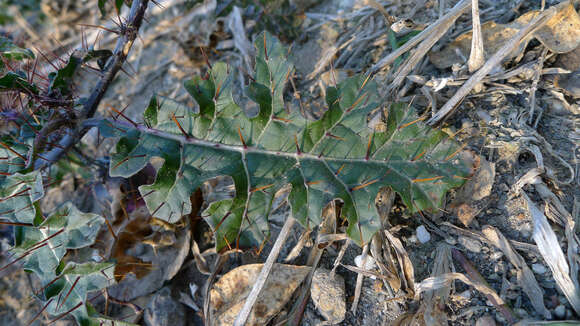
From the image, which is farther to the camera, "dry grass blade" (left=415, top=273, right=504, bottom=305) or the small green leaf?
the small green leaf

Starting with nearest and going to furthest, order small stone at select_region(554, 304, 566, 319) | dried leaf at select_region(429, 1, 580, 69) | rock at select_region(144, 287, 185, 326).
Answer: small stone at select_region(554, 304, 566, 319)
dried leaf at select_region(429, 1, 580, 69)
rock at select_region(144, 287, 185, 326)

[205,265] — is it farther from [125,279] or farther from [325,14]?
[325,14]

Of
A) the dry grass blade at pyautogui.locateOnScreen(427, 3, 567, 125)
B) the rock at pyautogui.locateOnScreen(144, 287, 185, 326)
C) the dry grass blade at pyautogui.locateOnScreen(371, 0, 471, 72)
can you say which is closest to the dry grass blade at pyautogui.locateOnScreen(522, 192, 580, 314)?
the dry grass blade at pyautogui.locateOnScreen(427, 3, 567, 125)

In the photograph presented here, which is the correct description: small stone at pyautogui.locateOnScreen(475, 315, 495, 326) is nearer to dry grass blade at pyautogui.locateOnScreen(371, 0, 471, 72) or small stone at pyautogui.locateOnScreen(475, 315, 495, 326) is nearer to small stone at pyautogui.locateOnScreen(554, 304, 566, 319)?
small stone at pyautogui.locateOnScreen(554, 304, 566, 319)

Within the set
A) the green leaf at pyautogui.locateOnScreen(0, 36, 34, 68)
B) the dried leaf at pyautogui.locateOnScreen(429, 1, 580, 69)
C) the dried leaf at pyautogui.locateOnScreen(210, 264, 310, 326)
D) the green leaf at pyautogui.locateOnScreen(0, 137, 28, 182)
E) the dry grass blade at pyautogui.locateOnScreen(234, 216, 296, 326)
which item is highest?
the green leaf at pyautogui.locateOnScreen(0, 36, 34, 68)

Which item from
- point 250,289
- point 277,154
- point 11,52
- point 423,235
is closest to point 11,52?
point 11,52

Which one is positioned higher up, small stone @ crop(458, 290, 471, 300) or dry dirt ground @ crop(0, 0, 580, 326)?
dry dirt ground @ crop(0, 0, 580, 326)

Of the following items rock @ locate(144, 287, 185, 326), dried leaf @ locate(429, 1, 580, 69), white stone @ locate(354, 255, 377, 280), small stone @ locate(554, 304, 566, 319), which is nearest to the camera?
small stone @ locate(554, 304, 566, 319)

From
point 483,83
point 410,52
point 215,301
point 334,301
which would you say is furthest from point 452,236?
point 215,301
